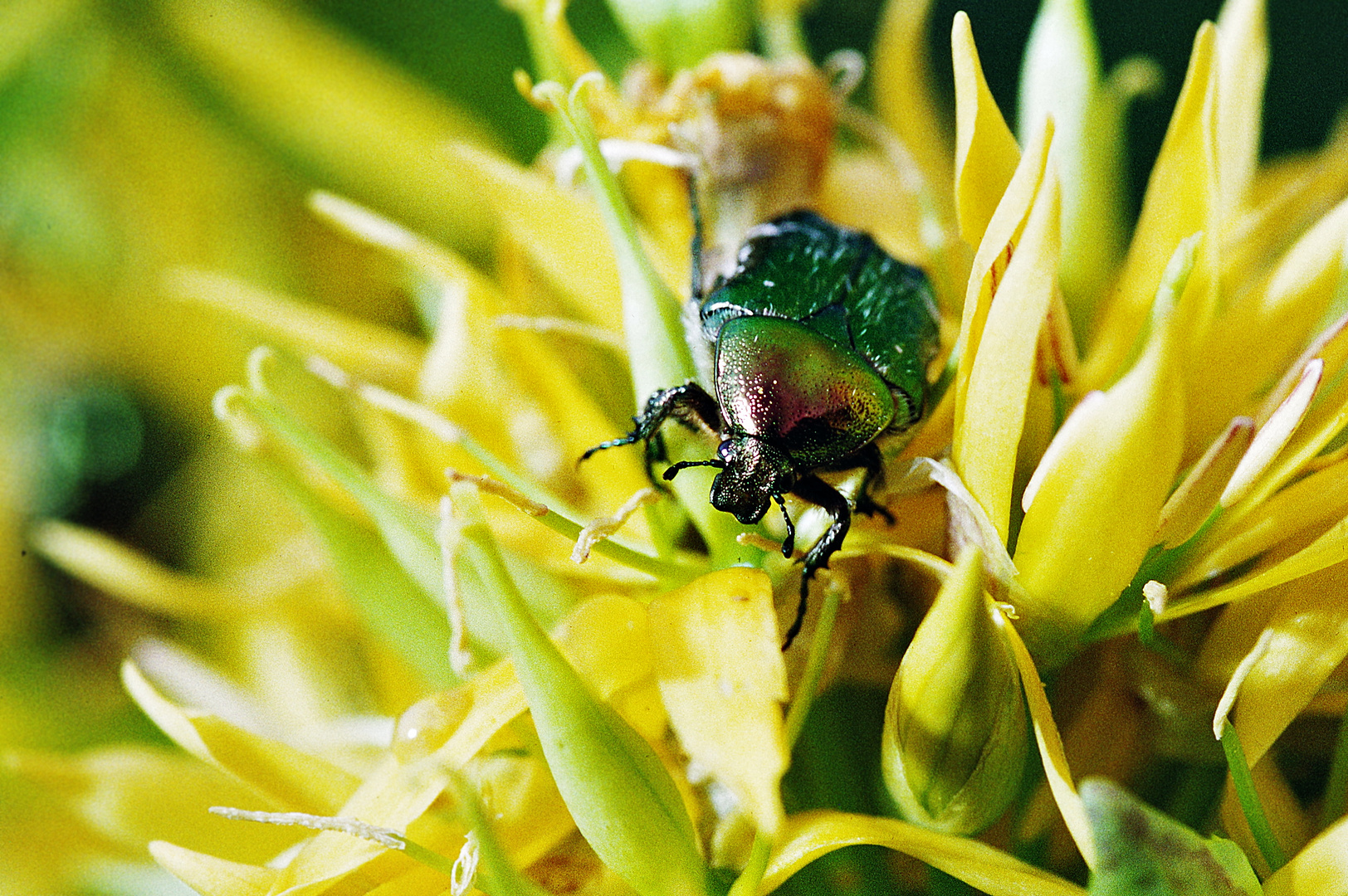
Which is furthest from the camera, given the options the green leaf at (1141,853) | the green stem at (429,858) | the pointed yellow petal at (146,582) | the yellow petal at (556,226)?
the pointed yellow petal at (146,582)

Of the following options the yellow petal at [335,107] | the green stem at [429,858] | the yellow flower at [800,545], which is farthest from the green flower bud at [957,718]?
the yellow petal at [335,107]

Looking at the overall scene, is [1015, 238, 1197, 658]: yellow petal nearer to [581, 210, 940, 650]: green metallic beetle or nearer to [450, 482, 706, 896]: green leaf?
[581, 210, 940, 650]: green metallic beetle

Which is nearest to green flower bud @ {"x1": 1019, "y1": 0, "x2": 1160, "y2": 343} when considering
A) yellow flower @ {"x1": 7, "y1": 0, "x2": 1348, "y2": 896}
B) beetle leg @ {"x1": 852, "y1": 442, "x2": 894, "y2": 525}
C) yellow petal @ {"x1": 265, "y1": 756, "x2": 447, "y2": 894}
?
yellow flower @ {"x1": 7, "y1": 0, "x2": 1348, "y2": 896}

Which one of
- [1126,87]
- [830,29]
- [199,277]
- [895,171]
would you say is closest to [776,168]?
[895,171]

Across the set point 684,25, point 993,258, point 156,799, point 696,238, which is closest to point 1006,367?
point 993,258

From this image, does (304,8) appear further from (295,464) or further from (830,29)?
(295,464)

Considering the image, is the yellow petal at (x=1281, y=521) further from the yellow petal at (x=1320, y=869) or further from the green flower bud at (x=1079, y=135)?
the green flower bud at (x=1079, y=135)
